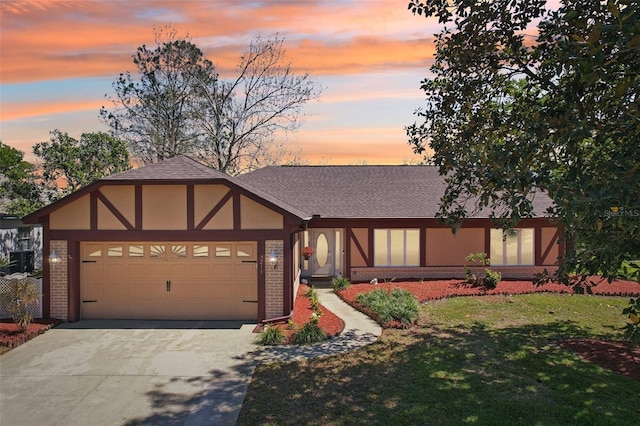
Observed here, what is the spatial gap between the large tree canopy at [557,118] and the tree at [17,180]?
22693 mm

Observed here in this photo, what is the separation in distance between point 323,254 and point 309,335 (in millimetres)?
9046

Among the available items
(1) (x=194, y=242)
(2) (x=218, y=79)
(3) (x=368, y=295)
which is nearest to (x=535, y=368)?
(3) (x=368, y=295)

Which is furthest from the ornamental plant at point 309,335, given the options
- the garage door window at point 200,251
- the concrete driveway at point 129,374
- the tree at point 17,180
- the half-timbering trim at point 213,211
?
the tree at point 17,180

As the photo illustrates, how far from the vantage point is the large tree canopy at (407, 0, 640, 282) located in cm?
568

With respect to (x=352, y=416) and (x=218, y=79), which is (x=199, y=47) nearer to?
(x=218, y=79)

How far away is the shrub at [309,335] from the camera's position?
433 inches

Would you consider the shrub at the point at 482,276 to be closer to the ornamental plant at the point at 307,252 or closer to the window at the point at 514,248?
the window at the point at 514,248

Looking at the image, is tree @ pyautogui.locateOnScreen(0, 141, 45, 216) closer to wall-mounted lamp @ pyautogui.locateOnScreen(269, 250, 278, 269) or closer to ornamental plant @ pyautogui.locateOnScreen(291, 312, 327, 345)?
wall-mounted lamp @ pyautogui.locateOnScreen(269, 250, 278, 269)

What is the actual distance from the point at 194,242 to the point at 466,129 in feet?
26.8

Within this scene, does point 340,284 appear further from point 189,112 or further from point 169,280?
point 189,112

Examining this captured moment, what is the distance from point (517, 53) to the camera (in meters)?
10.1

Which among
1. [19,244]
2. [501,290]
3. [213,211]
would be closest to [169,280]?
[213,211]

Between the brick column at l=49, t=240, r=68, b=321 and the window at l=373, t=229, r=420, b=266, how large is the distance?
1221 cm

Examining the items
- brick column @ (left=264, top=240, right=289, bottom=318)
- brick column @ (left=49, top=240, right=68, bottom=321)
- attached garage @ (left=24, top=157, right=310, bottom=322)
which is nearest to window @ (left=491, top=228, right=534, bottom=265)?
attached garage @ (left=24, top=157, right=310, bottom=322)
